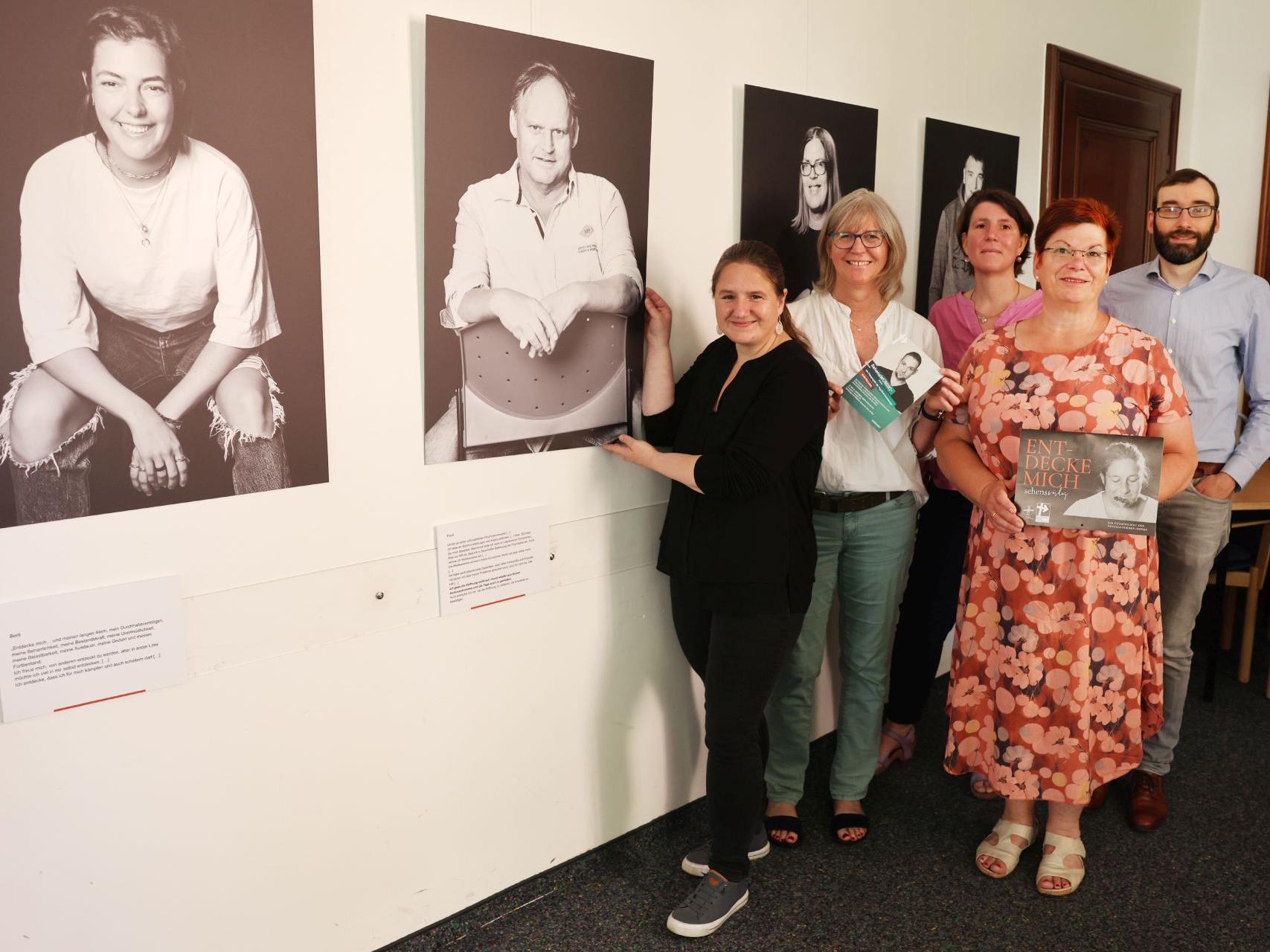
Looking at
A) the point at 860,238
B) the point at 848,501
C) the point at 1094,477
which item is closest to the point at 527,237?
the point at 860,238

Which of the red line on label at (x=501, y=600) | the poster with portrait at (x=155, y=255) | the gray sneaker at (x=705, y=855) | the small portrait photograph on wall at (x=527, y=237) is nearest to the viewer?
the poster with portrait at (x=155, y=255)

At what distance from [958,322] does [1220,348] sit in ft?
2.33

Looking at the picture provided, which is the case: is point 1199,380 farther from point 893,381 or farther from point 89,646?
point 89,646

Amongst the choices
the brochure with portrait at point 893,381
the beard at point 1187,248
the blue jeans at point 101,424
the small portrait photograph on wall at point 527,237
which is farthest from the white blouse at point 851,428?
the blue jeans at point 101,424

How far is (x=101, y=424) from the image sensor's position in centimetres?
154

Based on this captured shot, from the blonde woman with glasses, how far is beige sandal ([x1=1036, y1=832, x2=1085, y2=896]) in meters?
0.45

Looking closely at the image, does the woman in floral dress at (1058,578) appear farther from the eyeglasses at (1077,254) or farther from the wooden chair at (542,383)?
the wooden chair at (542,383)

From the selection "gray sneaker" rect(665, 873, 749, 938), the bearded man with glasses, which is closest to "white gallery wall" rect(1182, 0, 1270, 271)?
the bearded man with glasses

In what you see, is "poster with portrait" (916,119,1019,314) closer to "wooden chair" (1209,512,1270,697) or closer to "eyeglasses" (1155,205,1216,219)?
"eyeglasses" (1155,205,1216,219)

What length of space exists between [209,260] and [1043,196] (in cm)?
307

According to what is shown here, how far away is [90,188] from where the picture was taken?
148cm

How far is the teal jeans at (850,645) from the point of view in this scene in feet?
8.16

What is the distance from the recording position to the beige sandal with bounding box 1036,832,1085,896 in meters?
2.34

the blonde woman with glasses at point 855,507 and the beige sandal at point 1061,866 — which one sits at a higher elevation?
the blonde woman with glasses at point 855,507
